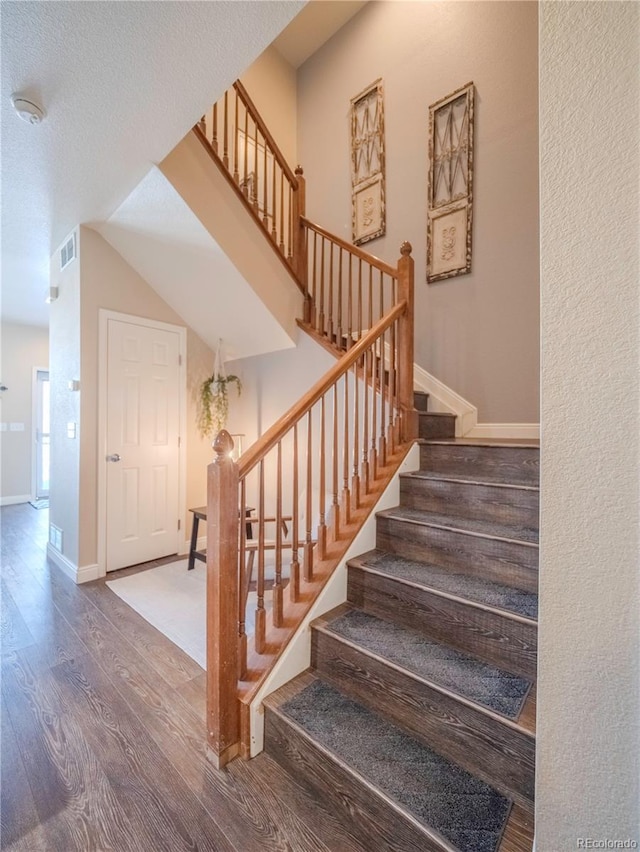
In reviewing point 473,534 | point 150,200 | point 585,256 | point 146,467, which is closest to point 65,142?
point 150,200

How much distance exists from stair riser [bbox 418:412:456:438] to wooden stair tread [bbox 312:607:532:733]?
4.46 ft

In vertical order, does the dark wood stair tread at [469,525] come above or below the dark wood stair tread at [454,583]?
above

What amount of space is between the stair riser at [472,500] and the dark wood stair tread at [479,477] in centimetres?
2

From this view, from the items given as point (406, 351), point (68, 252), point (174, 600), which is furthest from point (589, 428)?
point (68, 252)

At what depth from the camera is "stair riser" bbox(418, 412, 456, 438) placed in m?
2.65

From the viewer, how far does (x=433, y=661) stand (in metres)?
1.42

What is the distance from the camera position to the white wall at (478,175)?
274 centimetres

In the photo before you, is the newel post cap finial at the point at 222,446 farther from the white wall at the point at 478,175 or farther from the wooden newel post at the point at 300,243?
the white wall at the point at 478,175

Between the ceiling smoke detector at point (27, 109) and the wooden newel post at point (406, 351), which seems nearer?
the ceiling smoke detector at point (27, 109)

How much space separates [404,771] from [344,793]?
209 millimetres

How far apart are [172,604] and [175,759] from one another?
4.30 feet

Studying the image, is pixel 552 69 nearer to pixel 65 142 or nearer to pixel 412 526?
pixel 412 526

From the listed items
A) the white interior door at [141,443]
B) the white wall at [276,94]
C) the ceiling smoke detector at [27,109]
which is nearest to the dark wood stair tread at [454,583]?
the white interior door at [141,443]

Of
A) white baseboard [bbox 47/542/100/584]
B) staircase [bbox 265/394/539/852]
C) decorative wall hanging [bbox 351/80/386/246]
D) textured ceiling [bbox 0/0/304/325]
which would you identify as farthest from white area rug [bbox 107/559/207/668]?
decorative wall hanging [bbox 351/80/386/246]
